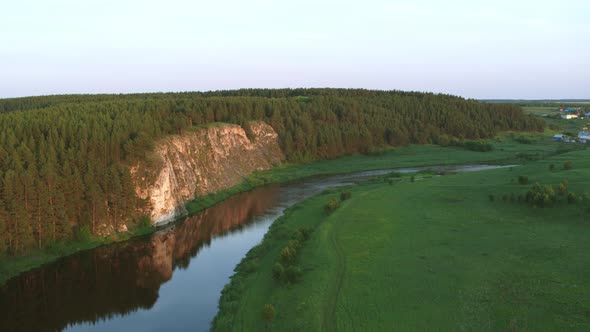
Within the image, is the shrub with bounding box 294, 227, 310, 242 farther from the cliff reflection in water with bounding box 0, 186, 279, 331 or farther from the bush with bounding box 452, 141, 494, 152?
the bush with bounding box 452, 141, 494, 152

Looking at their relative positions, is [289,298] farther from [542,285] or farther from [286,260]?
[542,285]

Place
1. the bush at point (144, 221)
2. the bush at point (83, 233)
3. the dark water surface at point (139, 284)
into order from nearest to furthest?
the dark water surface at point (139, 284) → the bush at point (83, 233) → the bush at point (144, 221)

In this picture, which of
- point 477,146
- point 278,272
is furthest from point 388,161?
point 278,272

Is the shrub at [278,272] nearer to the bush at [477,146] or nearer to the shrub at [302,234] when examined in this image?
the shrub at [302,234]

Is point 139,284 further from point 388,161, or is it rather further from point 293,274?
point 388,161

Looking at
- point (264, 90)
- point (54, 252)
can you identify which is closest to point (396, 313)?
point (54, 252)

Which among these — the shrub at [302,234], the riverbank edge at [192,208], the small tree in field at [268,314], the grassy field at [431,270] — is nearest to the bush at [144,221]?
the riverbank edge at [192,208]
